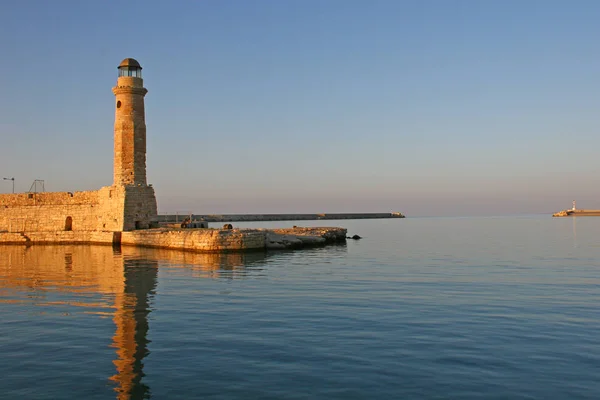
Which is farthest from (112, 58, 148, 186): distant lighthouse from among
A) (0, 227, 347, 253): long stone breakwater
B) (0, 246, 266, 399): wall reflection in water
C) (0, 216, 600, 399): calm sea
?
(0, 216, 600, 399): calm sea

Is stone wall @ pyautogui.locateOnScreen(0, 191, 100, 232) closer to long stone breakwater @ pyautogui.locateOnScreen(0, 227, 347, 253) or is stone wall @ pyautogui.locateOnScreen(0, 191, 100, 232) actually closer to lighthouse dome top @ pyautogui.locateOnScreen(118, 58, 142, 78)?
long stone breakwater @ pyautogui.locateOnScreen(0, 227, 347, 253)

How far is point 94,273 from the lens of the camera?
18.2 m

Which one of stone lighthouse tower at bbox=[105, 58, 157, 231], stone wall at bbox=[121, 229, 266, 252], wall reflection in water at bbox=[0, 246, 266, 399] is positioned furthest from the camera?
stone lighthouse tower at bbox=[105, 58, 157, 231]

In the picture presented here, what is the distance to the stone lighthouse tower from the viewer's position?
3086 centimetres

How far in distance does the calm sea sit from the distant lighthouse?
13.9 meters

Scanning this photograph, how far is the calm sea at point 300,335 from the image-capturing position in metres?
6.45

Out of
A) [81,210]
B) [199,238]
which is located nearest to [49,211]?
[81,210]

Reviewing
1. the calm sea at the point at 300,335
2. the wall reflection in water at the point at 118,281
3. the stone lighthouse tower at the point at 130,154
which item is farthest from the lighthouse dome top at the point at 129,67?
the calm sea at the point at 300,335

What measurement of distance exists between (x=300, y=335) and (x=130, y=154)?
81.5 feet

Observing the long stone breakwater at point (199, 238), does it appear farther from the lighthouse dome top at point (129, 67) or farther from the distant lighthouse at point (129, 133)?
the lighthouse dome top at point (129, 67)

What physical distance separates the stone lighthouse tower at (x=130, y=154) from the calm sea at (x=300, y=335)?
13.4 meters

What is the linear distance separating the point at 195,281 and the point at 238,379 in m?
9.66

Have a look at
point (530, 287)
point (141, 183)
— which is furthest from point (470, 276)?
point (141, 183)

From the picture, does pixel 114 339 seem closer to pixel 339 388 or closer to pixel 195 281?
pixel 339 388
